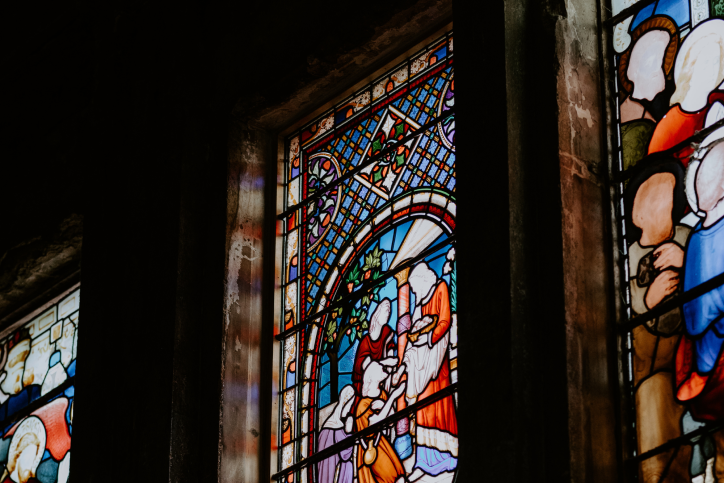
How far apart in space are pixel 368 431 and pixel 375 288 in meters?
0.69

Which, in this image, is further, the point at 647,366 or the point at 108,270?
the point at 108,270

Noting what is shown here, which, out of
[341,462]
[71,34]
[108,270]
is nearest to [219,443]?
[341,462]

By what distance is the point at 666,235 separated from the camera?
4891 millimetres

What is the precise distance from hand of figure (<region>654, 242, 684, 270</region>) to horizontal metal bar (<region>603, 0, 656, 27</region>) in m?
1.09

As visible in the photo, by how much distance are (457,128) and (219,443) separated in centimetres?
190

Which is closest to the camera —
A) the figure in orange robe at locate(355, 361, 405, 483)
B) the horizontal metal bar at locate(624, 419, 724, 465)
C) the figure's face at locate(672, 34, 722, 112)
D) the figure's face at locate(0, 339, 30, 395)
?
the horizontal metal bar at locate(624, 419, 724, 465)

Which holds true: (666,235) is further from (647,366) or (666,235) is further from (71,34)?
(71,34)

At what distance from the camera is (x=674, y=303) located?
4.75m

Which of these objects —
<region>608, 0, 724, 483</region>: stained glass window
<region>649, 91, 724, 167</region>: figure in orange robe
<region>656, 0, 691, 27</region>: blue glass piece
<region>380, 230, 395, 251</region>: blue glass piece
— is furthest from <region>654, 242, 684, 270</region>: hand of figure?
<region>380, 230, 395, 251</region>: blue glass piece

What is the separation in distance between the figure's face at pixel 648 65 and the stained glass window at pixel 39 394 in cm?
385

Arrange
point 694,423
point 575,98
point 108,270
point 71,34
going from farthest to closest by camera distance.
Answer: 1. point 71,34
2. point 108,270
3. point 575,98
4. point 694,423

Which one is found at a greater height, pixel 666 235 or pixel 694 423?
pixel 666 235

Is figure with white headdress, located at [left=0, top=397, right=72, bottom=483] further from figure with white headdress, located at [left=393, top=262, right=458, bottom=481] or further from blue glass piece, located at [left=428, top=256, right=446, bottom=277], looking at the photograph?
blue glass piece, located at [left=428, top=256, right=446, bottom=277]

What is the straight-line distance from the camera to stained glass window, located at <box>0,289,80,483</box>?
7.74m
